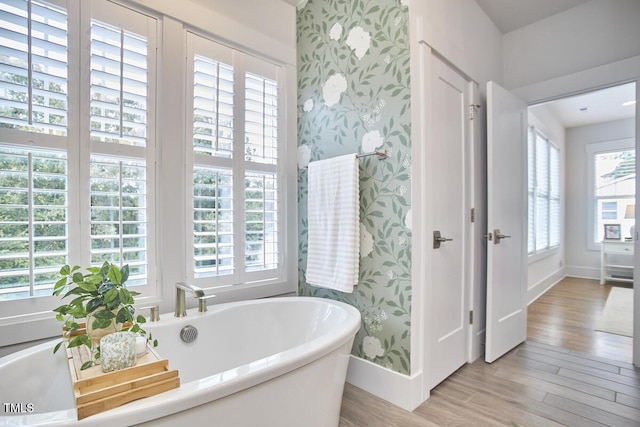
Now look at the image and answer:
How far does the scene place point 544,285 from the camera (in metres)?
4.49

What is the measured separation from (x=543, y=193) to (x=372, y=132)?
402 cm

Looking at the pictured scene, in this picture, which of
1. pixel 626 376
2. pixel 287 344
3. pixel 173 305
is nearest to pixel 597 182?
pixel 626 376

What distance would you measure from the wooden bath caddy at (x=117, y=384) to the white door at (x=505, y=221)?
2218mm

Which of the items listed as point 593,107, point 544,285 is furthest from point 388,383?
point 593,107

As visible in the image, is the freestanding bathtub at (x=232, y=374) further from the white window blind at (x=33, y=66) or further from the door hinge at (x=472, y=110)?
the door hinge at (x=472, y=110)

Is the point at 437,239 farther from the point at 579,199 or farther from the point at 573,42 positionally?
the point at 579,199

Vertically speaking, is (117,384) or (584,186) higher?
(584,186)

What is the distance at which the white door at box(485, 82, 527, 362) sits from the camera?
2320mm

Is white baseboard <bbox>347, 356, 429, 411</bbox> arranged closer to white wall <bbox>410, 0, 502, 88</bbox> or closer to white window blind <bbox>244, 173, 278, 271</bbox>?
white window blind <bbox>244, 173, 278, 271</bbox>

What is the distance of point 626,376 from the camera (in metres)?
2.10

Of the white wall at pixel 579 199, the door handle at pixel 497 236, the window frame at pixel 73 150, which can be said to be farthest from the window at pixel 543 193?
the window frame at pixel 73 150

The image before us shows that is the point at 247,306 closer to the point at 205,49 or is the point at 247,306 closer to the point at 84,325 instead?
the point at 84,325

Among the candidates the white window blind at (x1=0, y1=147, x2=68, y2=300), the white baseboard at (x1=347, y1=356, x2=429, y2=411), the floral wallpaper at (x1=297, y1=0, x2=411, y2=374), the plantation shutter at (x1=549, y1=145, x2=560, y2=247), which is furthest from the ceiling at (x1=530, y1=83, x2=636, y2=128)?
the white window blind at (x1=0, y1=147, x2=68, y2=300)

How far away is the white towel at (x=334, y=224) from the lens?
6.31ft
